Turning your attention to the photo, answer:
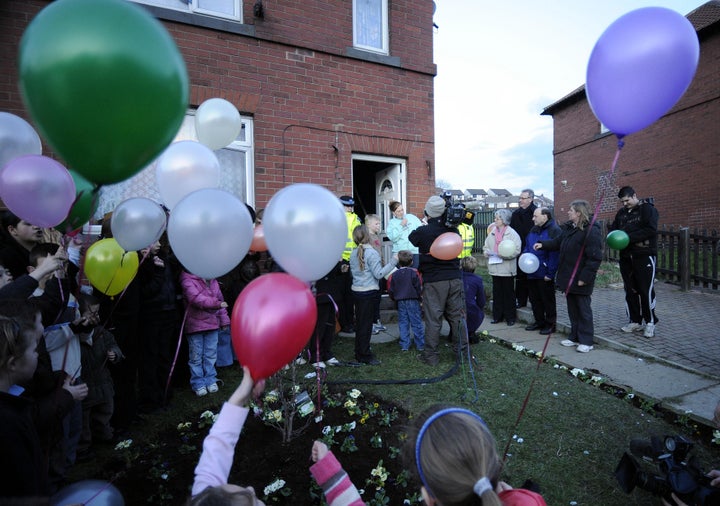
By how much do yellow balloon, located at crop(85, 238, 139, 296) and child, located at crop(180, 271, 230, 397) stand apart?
1197 millimetres

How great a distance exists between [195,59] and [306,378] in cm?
458

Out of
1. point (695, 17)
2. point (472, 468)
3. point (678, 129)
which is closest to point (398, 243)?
point (472, 468)

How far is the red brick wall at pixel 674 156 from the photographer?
42.0ft

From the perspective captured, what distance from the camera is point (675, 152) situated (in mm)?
14062

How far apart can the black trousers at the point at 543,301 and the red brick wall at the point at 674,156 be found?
1131 cm

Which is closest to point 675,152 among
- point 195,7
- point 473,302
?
point 473,302

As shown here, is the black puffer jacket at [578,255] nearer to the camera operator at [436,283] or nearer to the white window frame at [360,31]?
the camera operator at [436,283]

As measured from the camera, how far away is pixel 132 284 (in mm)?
3535

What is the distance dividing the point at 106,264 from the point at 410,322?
3.73 meters

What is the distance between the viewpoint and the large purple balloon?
6.97 feet

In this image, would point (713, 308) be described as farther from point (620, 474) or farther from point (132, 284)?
point (132, 284)

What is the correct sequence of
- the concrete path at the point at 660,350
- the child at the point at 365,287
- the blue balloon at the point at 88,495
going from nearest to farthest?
the blue balloon at the point at 88,495
the concrete path at the point at 660,350
the child at the point at 365,287

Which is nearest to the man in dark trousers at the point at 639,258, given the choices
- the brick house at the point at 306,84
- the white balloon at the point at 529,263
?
the white balloon at the point at 529,263

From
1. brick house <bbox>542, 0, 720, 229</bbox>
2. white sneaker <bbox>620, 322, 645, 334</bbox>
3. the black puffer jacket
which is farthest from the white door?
brick house <bbox>542, 0, 720, 229</bbox>
